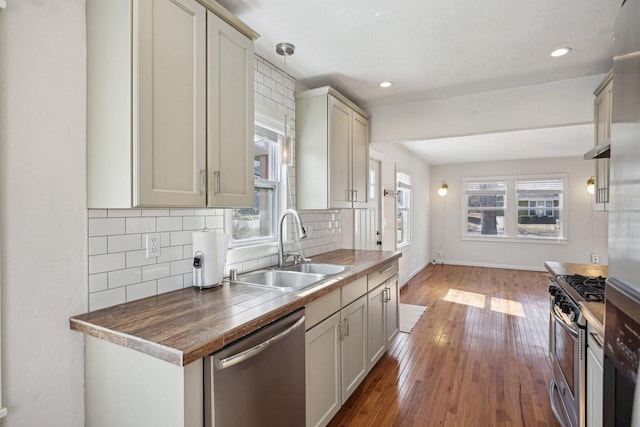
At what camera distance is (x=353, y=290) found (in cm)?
230

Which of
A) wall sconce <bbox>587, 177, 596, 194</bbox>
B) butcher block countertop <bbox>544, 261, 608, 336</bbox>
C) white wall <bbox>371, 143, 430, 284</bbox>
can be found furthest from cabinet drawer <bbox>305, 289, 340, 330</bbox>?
wall sconce <bbox>587, 177, 596, 194</bbox>

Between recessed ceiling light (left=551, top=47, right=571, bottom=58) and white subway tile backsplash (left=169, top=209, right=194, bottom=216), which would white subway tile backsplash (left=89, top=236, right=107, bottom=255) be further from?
recessed ceiling light (left=551, top=47, right=571, bottom=58)

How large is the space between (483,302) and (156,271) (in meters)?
4.69

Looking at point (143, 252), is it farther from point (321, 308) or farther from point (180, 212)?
point (321, 308)

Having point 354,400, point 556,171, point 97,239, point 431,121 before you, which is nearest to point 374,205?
point 431,121

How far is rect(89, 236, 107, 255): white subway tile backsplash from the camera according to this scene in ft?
4.75

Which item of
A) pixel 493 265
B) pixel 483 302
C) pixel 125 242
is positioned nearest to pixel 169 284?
pixel 125 242

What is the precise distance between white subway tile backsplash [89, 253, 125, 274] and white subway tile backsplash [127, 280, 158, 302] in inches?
4.9

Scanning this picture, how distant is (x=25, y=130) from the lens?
4.09ft

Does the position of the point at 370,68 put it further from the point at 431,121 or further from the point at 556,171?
the point at 556,171

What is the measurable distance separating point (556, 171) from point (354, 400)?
7071 millimetres

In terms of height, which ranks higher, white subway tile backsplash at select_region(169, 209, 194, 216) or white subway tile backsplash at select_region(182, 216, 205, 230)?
white subway tile backsplash at select_region(169, 209, 194, 216)

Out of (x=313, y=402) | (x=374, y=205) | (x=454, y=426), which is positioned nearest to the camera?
(x=313, y=402)

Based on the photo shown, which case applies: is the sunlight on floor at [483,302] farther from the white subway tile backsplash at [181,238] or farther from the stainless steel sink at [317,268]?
the white subway tile backsplash at [181,238]
